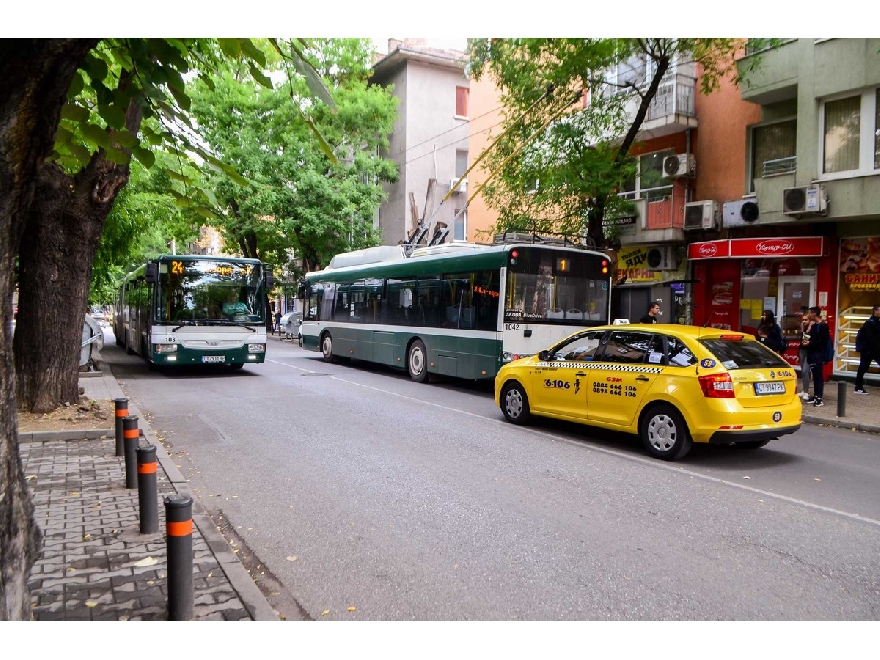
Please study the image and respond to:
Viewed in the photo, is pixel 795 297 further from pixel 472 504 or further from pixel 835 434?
pixel 472 504

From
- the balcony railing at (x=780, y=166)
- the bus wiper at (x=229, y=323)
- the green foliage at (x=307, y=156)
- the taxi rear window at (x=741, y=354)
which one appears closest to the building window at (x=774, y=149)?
the balcony railing at (x=780, y=166)

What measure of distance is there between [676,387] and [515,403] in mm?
3023

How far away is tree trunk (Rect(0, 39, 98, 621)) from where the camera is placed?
314cm

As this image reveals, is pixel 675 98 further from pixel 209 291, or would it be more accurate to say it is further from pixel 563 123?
pixel 209 291

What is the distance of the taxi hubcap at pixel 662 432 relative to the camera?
8234 millimetres

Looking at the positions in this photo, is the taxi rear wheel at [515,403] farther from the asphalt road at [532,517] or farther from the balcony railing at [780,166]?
the balcony railing at [780,166]

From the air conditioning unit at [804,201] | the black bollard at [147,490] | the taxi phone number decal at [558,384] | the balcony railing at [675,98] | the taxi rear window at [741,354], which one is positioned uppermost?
the balcony railing at [675,98]

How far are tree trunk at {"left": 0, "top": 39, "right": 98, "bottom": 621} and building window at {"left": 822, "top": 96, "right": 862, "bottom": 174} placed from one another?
1590 centimetres

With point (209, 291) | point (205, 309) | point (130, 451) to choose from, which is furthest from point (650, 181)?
point (130, 451)

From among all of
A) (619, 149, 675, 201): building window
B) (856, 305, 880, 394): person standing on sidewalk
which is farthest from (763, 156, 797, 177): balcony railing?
(856, 305, 880, 394): person standing on sidewalk

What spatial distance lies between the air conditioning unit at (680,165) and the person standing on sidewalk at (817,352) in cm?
701

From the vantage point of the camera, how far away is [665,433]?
8320mm

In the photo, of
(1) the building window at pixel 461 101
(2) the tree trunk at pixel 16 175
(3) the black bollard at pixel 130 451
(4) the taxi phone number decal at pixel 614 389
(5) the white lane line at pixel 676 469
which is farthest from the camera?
(1) the building window at pixel 461 101

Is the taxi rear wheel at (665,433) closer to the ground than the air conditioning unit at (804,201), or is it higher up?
closer to the ground
